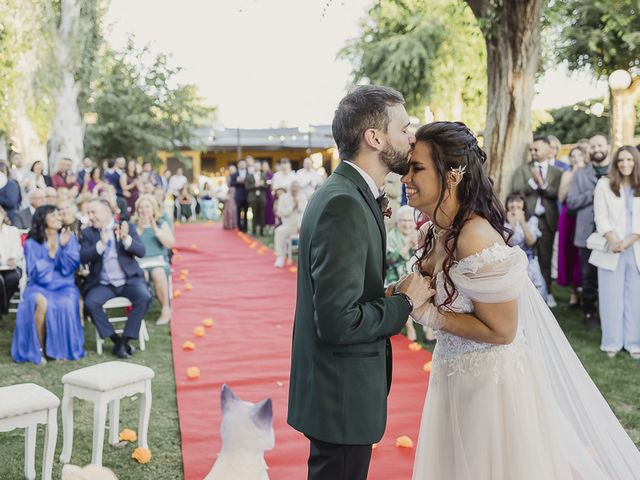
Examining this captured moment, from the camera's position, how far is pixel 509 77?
8531mm

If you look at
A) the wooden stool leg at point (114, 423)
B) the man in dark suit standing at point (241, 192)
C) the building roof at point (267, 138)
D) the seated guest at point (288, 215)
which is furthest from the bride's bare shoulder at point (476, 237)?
the building roof at point (267, 138)

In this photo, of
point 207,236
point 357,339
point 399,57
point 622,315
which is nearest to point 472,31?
point 399,57

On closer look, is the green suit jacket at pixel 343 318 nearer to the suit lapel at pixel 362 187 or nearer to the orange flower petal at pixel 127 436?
the suit lapel at pixel 362 187

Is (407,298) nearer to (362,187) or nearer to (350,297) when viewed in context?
(350,297)

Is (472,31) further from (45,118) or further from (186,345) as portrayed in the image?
(186,345)

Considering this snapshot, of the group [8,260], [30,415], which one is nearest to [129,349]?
[8,260]

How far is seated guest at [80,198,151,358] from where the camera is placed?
650 centimetres

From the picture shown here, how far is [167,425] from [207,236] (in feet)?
42.0

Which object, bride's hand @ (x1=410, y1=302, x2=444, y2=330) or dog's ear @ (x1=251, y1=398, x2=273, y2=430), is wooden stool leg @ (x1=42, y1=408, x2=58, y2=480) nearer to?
dog's ear @ (x1=251, y1=398, x2=273, y2=430)

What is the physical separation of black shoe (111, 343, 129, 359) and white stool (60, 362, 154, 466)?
2101 mm

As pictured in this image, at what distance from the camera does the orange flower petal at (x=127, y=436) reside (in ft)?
14.3

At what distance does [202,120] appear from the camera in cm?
2980

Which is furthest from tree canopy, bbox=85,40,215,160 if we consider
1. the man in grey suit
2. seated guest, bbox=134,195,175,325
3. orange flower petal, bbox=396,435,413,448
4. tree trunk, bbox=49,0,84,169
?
orange flower petal, bbox=396,435,413,448

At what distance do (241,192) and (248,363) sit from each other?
1176 cm
